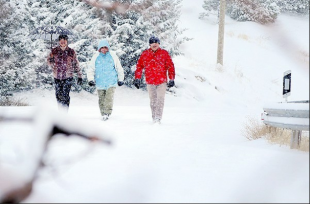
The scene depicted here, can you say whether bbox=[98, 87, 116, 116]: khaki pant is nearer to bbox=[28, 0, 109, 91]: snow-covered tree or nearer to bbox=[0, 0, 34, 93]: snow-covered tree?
bbox=[0, 0, 34, 93]: snow-covered tree

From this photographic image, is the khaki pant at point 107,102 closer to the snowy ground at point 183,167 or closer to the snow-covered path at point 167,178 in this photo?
the snowy ground at point 183,167

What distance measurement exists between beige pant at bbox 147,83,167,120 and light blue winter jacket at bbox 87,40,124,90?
79 centimetres

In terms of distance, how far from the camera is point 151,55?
21.2 feet

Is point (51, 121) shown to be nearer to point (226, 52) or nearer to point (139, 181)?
point (139, 181)

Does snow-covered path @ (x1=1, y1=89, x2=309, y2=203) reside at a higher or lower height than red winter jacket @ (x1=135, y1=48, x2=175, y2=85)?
lower

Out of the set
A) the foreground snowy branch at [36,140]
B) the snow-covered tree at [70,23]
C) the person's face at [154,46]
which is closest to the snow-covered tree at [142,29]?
the snow-covered tree at [70,23]

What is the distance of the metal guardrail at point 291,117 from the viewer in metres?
1.94

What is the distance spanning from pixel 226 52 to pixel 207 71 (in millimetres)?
4276

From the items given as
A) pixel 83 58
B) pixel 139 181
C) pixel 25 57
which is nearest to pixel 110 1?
pixel 83 58

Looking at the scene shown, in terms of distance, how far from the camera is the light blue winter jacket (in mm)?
6957

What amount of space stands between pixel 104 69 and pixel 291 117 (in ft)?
16.4

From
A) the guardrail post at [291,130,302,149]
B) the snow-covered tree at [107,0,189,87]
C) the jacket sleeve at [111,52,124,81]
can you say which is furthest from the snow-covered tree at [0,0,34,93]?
the guardrail post at [291,130,302,149]

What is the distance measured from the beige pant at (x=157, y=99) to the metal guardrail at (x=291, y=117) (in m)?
3.28

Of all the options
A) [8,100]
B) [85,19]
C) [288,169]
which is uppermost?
[85,19]
